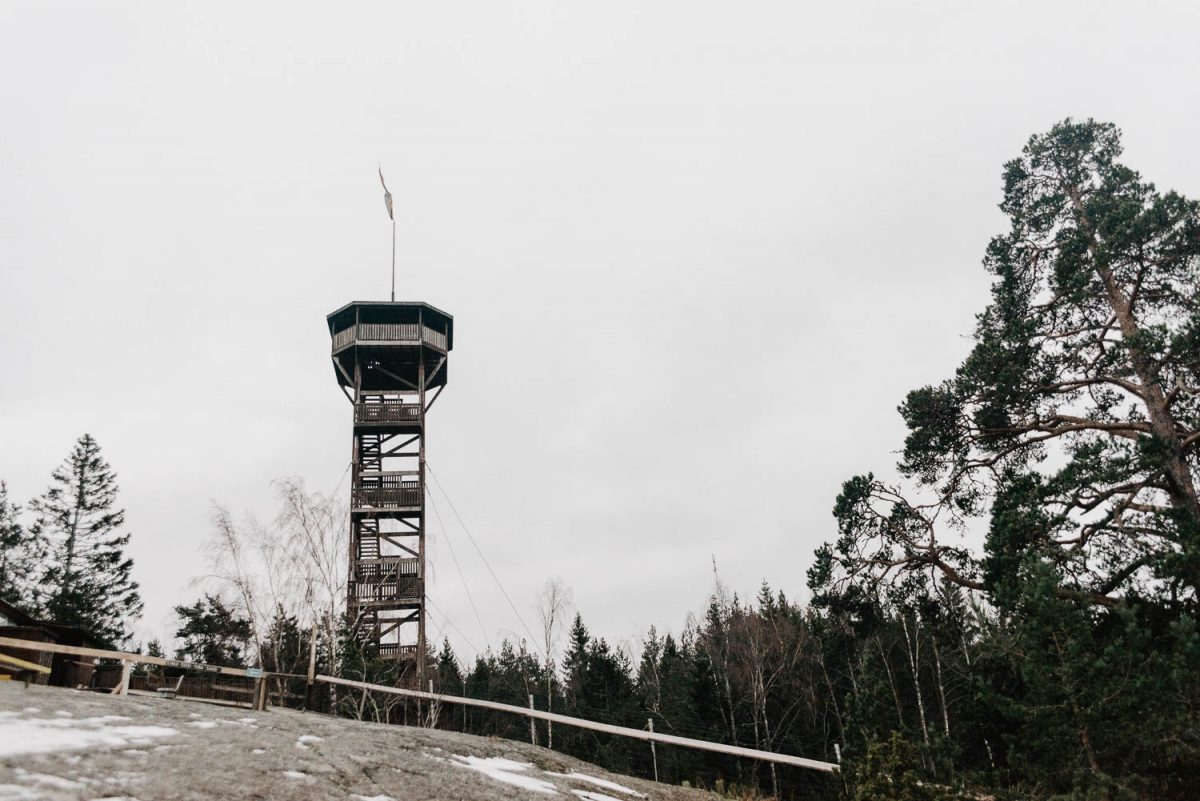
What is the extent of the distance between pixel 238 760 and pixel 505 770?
3.70 meters

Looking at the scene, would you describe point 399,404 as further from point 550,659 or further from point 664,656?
point 664,656

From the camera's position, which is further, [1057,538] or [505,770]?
[1057,538]

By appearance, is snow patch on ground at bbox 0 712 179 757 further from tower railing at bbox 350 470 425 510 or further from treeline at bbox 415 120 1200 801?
tower railing at bbox 350 470 425 510

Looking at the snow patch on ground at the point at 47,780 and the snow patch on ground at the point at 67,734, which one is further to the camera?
the snow patch on ground at the point at 67,734

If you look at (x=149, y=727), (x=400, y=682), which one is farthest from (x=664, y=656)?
(x=149, y=727)

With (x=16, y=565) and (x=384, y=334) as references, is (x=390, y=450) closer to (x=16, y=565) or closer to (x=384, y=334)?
(x=384, y=334)

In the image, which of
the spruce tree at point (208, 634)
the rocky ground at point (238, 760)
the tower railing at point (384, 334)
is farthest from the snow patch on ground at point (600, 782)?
the spruce tree at point (208, 634)

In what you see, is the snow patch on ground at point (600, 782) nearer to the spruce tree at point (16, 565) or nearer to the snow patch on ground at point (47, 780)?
the snow patch on ground at point (47, 780)

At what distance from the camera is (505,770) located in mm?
10281

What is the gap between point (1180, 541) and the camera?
42.8ft

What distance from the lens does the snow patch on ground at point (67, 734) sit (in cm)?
684

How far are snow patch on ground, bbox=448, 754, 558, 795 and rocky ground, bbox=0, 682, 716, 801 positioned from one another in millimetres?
21

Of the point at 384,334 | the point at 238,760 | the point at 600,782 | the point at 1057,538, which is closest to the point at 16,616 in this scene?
the point at 384,334

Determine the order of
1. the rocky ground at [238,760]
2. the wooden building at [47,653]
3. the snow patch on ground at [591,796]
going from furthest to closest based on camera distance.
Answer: the wooden building at [47,653]
the snow patch on ground at [591,796]
the rocky ground at [238,760]
